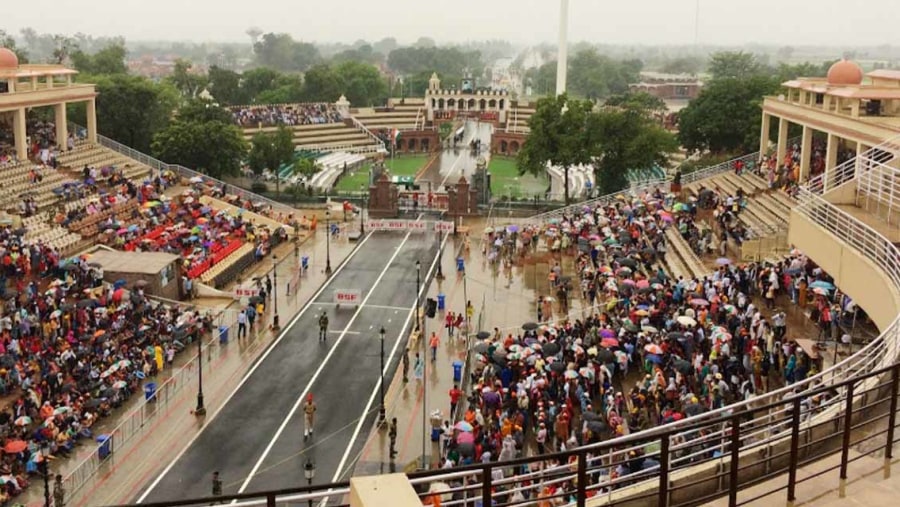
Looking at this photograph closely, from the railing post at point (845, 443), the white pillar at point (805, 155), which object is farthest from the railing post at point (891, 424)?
→ the white pillar at point (805, 155)

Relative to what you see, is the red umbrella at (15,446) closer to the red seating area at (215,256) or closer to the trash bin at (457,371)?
the trash bin at (457,371)

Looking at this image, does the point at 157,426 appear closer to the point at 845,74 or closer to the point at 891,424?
the point at 891,424

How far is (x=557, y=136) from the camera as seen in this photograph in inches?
2502

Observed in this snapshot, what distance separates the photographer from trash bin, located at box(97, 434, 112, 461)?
2603 centimetres

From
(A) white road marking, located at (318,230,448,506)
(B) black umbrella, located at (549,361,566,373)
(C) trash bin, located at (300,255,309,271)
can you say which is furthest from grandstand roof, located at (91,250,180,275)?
(B) black umbrella, located at (549,361,566,373)

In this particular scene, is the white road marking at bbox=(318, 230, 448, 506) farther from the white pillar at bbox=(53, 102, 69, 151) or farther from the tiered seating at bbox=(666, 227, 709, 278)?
the white pillar at bbox=(53, 102, 69, 151)

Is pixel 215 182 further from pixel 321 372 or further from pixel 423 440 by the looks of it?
pixel 423 440

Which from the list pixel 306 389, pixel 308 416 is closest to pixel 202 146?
pixel 306 389

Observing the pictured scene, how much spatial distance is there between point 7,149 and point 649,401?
41.0 metres

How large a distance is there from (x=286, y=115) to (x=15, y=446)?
252 ft

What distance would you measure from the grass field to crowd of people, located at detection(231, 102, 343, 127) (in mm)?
9843

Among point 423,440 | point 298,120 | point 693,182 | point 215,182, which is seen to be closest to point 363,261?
point 215,182

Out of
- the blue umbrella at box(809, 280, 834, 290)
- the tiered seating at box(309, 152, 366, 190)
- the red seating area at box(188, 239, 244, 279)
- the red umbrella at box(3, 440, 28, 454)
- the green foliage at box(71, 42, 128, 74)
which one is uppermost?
the green foliage at box(71, 42, 128, 74)

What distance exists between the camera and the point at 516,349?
94.1 feet
